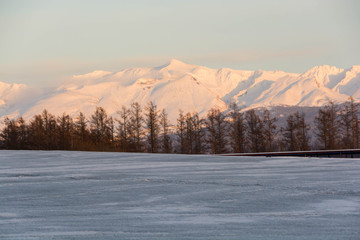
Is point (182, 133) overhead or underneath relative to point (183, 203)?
overhead

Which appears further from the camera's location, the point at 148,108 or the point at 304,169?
the point at 148,108

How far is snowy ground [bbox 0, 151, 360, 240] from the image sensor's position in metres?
7.28

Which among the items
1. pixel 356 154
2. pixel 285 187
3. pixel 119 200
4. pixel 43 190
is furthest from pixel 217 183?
pixel 356 154

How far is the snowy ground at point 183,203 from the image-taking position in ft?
23.9

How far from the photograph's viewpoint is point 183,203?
31.8 ft

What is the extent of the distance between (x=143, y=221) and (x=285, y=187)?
440 cm

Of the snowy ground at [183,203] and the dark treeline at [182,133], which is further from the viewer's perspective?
the dark treeline at [182,133]

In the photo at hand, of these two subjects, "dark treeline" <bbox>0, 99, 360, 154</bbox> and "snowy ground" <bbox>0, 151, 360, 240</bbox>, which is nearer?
"snowy ground" <bbox>0, 151, 360, 240</bbox>

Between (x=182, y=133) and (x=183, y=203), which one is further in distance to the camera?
(x=182, y=133)

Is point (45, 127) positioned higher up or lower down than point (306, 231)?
higher up

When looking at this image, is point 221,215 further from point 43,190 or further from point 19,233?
point 43,190

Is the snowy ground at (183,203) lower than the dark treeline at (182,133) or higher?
lower

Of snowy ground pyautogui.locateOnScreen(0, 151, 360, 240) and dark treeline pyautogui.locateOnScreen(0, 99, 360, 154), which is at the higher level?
dark treeline pyautogui.locateOnScreen(0, 99, 360, 154)

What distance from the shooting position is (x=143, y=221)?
8023 millimetres
